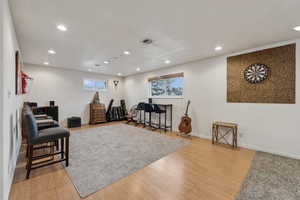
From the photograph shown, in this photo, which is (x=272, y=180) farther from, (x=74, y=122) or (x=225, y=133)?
(x=74, y=122)

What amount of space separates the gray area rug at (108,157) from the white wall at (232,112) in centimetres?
121

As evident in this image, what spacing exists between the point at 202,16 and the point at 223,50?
1.78 metres

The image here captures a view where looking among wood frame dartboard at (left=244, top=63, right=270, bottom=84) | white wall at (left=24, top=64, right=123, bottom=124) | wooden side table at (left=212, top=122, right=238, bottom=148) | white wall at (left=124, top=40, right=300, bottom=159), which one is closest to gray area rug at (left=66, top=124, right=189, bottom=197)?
wooden side table at (left=212, top=122, right=238, bottom=148)

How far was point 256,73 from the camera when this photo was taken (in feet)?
10.1

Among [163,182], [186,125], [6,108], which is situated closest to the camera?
[6,108]

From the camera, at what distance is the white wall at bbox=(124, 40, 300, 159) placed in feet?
8.87

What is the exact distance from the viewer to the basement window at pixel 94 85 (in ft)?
20.0

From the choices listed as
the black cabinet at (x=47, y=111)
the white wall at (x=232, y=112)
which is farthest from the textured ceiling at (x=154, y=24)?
the black cabinet at (x=47, y=111)

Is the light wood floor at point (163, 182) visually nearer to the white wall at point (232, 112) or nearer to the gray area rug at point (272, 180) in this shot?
the gray area rug at point (272, 180)

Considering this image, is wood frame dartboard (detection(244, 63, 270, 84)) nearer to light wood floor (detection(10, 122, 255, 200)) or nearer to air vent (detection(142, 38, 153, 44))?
light wood floor (detection(10, 122, 255, 200))

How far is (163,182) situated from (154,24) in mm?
2516

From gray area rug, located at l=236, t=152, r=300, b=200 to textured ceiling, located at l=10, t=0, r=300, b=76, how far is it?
2489 millimetres

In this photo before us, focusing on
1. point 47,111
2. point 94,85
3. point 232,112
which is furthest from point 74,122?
point 232,112

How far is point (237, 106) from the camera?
3383mm
